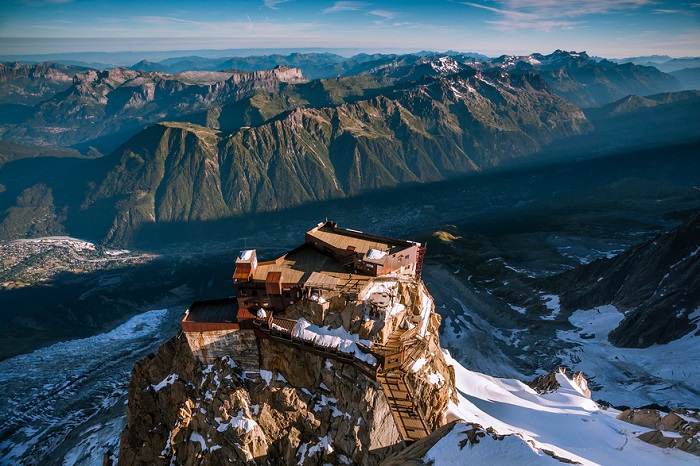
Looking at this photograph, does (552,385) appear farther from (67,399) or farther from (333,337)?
(67,399)

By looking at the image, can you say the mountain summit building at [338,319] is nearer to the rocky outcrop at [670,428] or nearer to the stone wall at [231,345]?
the stone wall at [231,345]

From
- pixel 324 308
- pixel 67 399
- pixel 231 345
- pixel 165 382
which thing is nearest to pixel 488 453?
pixel 324 308

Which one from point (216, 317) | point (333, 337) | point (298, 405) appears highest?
point (333, 337)

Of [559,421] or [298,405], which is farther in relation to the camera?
[559,421]

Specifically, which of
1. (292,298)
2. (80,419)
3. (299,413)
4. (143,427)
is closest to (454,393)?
(299,413)

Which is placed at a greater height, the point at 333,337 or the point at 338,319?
the point at 338,319

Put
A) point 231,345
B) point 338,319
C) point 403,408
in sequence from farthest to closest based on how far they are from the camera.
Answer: point 231,345, point 338,319, point 403,408

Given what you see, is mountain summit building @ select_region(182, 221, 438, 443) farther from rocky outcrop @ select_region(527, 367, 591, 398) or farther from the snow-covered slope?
the snow-covered slope

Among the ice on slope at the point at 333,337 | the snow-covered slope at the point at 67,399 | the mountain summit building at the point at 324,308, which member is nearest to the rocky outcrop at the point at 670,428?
the mountain summit building at the point at 324,308

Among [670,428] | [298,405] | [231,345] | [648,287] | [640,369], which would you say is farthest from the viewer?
[648,287]
